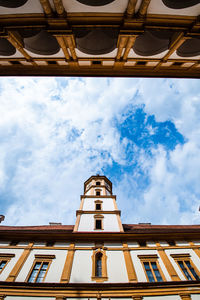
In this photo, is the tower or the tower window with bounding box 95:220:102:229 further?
the tower window with bounding box 95:220:102:229

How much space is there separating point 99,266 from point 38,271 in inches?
189

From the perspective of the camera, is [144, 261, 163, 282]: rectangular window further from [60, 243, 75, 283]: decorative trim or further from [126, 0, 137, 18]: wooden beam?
[126, 0, 137, 18]: wooden beam

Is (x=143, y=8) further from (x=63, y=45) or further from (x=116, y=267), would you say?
(x=116, y=267)

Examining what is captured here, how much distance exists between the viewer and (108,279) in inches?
463

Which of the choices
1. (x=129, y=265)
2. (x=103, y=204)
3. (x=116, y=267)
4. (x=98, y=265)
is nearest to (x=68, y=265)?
(x=98, y=265)

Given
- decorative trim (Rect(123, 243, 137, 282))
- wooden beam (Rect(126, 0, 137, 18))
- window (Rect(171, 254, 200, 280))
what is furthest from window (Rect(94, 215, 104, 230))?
wooden beam (Rect(126, 0, 137, 18))

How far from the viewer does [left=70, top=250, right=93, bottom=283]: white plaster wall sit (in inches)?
467

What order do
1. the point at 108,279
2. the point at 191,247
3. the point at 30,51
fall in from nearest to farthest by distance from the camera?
1. the point at 30,51
2. the point at 108,279
3. the point at 191,247

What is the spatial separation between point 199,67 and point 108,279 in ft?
52.9

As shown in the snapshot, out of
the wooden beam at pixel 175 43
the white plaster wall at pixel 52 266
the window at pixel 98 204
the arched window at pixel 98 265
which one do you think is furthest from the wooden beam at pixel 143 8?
the window at pixel 98 204

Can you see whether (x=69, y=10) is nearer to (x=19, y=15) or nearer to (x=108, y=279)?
(x=19, y=15)

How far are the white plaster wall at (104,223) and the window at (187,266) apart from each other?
589 centimetres

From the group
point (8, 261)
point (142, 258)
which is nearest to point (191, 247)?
point (142, 258)

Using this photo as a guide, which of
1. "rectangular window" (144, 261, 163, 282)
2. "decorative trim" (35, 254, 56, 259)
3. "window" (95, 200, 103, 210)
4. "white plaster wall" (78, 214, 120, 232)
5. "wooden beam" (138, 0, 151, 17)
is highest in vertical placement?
"window" (95, 200, 103, 210)
